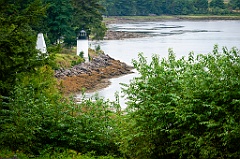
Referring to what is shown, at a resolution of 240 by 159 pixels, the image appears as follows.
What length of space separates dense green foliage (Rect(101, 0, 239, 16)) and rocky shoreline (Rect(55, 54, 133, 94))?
101 metres

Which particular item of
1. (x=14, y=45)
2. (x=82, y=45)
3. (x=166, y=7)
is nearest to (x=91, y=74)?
(x=82, y=45)

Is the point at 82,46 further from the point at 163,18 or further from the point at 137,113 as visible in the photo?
the point at 163,18

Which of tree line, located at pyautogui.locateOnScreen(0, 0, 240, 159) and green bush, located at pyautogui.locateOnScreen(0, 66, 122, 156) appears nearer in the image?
tree line, located at pyautogui.locateOnScreen(0, 0, 240, 159)

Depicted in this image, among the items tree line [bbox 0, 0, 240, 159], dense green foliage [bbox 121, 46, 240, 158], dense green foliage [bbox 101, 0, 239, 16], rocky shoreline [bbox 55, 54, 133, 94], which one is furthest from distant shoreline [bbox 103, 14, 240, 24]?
dense green foliage [bbox 121, 46, 240, 158]

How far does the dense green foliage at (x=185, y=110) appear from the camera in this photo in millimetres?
10422

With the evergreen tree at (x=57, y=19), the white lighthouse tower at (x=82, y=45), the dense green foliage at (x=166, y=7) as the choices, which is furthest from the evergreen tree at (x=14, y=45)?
the dense green foliage at (x=166, y=7)

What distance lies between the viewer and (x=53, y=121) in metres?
13.0

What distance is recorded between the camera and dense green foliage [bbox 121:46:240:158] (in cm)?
1042

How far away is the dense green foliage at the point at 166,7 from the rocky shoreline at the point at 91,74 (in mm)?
101059

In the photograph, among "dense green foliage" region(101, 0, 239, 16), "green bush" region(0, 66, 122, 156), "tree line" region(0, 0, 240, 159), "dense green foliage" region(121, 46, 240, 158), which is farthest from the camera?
"dense green foliage" region(101, 0, 239, 16)

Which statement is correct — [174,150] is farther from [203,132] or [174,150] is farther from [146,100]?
[146,100]

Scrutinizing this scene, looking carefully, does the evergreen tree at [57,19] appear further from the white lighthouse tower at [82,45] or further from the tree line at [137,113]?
the tree line at [137,113]

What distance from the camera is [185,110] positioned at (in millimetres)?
10938

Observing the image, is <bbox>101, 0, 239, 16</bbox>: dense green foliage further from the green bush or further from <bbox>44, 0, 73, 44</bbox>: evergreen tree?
the green bush
